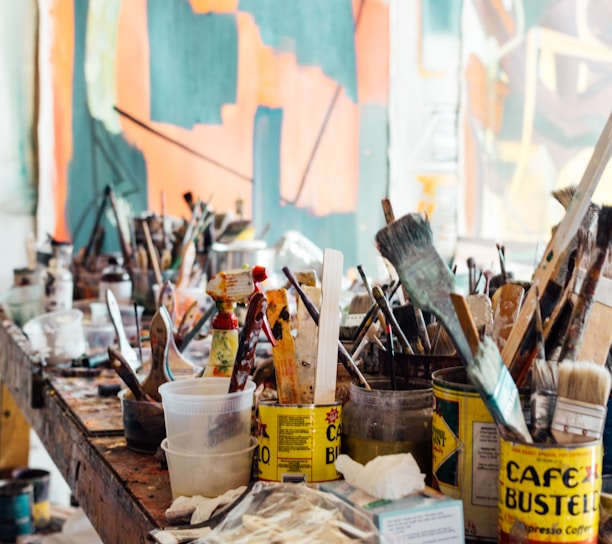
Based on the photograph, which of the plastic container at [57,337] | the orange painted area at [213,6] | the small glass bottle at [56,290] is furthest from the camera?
the orange painted area at [213,6]

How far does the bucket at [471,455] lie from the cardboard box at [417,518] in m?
0.06

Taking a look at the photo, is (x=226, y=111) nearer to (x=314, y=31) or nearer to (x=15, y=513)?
(x=314, y=31)

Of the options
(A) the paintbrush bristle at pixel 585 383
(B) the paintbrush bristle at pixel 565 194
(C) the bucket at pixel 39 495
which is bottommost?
(C) the bucket at pixel 39 495

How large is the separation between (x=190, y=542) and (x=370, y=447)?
0.78 feet

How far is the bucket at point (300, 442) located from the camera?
0.86 m

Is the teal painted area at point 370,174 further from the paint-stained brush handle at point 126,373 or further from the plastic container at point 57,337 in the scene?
the paint-stained brush handle at point 126,373

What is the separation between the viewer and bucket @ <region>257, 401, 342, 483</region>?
860 mm

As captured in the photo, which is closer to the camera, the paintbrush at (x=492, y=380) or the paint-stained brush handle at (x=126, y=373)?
the paintbrush at (x=492, y=380)

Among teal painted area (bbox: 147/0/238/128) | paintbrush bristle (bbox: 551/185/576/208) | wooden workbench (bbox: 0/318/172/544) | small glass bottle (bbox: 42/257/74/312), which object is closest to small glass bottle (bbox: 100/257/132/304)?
small glass bottle (bbox: 42/257/74/312)

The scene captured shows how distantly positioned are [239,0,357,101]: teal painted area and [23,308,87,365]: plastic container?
263 centimetres

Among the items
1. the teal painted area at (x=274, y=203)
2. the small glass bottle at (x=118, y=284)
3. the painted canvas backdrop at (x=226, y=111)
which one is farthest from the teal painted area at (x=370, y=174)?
the small glass bottle at (x=118, y=284)

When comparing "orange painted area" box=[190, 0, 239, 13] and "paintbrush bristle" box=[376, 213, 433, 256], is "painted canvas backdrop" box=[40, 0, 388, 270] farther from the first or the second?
"paintbrush bristle" box=[376, 213, 433, 256]

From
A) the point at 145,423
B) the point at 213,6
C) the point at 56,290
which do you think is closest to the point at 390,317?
the point at 145,423

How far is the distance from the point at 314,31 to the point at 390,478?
3828 mm
